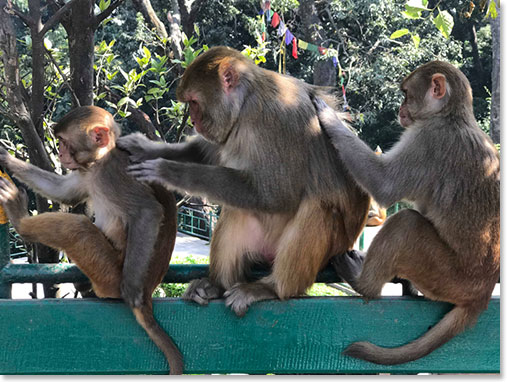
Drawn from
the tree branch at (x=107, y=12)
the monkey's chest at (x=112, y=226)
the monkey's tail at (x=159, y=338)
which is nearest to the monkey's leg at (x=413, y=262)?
the monkey's tail at (x=159, y=338)

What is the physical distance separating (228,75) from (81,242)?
1.09m

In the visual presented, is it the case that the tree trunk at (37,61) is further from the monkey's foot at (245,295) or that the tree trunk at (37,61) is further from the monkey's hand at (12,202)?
the monkey's foot at (245,295)

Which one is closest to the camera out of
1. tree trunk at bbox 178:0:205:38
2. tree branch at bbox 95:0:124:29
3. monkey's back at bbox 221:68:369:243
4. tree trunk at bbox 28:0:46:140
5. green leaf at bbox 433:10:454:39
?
monkey's back at bbox 221:68:369:243

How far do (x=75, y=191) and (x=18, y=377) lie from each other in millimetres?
1012

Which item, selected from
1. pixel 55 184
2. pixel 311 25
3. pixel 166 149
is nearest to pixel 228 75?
pixel 166 149

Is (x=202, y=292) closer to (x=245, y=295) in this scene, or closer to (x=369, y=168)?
(x=245, y=295)

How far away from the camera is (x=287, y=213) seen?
2.93m

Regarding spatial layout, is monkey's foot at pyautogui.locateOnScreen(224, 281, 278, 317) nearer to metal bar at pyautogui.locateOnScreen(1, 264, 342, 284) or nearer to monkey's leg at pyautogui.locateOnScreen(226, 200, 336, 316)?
→ monkey's leg at pyautogui.locateOnScreen(226, 200, 336, 316)

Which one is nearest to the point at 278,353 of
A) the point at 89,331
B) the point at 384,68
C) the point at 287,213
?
the point at 287,213

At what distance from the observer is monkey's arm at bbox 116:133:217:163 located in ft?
10.1


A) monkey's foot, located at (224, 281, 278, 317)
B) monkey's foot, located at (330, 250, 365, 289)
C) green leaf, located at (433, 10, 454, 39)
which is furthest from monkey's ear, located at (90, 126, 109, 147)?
green leaf, located at (433, 10, 454, 39)

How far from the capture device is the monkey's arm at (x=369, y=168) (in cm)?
291

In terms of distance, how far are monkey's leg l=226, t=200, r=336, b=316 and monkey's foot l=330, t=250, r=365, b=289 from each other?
199mm

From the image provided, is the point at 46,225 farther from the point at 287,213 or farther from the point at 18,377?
the point at 287,213
